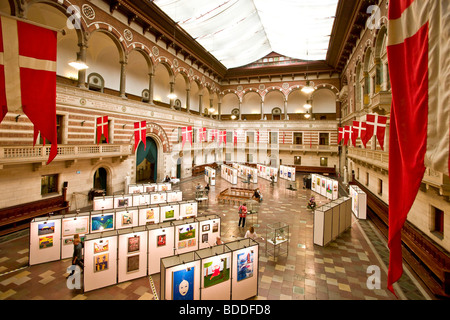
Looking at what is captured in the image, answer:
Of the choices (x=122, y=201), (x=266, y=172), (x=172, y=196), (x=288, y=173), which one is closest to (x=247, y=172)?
(x=266, y=172)

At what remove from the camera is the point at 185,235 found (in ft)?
A: 26.8

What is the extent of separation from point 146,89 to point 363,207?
22692mm

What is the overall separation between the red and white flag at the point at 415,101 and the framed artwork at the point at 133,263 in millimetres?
6978

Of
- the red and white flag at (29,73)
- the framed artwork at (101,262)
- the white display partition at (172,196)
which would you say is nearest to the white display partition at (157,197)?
the white display partition at (172,196)

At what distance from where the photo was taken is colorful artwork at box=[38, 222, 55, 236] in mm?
7657

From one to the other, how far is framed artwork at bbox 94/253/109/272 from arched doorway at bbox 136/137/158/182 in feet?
44.6

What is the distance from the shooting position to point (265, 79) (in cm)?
3362

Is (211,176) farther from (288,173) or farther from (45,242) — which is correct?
(45,242)

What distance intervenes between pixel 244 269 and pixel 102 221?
6112 millimetres

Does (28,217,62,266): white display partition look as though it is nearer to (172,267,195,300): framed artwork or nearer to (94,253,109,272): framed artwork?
(94,253,109,272): framed artwork

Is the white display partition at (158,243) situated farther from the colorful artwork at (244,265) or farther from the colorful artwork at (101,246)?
the colorful artwork at (244,265)

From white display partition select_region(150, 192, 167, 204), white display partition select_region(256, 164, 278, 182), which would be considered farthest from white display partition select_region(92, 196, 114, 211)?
white display partition select_region(256, 164, 278, 182)

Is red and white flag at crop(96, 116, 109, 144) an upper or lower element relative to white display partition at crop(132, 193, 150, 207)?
upper
